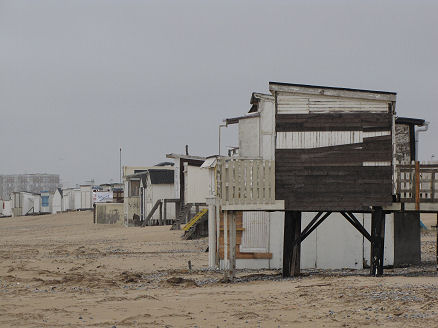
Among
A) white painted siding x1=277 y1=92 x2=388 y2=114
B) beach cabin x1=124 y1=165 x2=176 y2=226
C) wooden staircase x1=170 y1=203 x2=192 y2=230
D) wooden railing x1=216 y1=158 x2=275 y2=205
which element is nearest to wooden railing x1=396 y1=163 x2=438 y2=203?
white painted siding x1=277 y1=92 x2=388 y2=114

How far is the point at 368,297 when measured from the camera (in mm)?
17234

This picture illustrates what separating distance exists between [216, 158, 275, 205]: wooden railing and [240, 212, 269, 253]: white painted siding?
4757 millimetres

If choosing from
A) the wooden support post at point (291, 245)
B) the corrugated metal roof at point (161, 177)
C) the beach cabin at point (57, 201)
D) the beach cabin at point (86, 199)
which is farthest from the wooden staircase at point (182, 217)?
the beach cabin at point (57, 201)

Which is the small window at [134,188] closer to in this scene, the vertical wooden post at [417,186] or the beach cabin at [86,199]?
the vertical wooden post at [417,186]

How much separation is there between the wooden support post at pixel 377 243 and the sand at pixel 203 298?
92cm

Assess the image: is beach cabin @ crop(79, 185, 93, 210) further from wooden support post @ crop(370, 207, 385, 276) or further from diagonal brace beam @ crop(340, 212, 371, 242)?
wooden support post @ crop(370, 207, 385, 276)

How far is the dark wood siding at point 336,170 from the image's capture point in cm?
2305

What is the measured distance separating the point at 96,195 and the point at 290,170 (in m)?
78.1

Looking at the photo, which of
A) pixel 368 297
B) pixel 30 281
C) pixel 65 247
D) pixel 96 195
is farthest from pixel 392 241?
pixel 96 195

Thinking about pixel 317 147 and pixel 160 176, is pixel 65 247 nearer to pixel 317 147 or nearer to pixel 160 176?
pixel 160 176

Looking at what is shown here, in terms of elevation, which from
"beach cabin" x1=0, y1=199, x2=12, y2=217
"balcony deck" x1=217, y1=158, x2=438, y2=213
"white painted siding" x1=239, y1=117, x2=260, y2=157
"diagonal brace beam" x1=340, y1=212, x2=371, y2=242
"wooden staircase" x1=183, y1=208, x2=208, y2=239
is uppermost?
"white painted siding" x1=239, y1=117, x2=260, y2=157

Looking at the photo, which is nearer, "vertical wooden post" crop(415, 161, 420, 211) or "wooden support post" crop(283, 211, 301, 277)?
"vertical wooden post" crop(415, 161, 420, 211)

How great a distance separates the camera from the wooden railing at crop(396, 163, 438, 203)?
22688 millimetres

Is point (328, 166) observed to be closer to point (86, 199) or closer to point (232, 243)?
point (232, 243)
